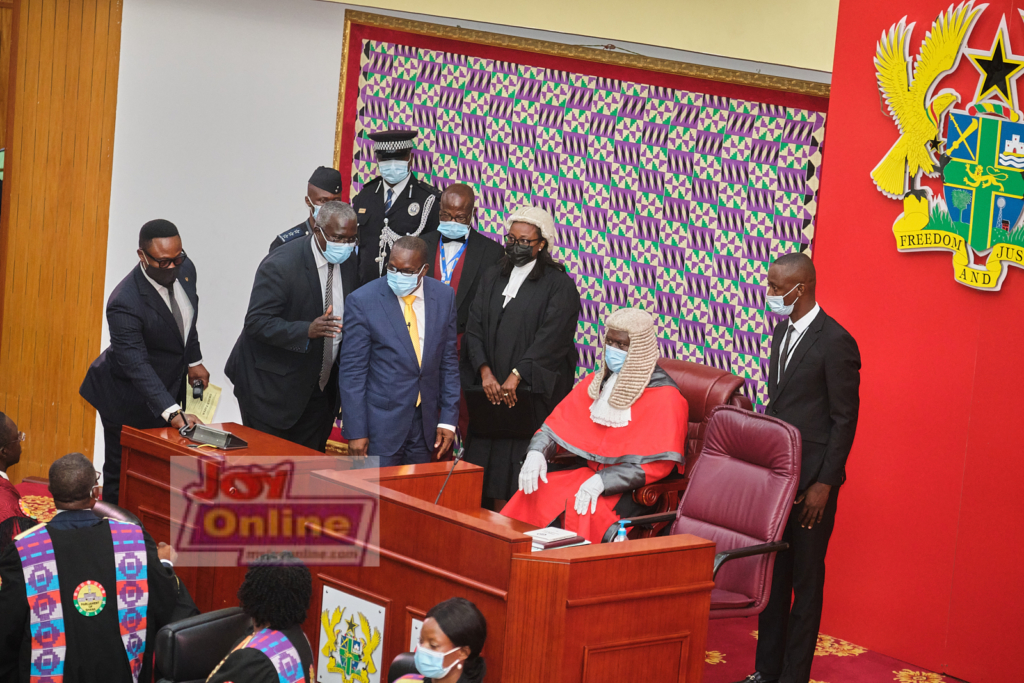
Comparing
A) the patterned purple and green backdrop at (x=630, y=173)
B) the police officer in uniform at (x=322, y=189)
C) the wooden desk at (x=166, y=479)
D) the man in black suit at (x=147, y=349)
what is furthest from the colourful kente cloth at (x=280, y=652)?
the patterned purple and green backdrop at (x=630, y=173)

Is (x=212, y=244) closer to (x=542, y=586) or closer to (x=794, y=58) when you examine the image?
(x=794, y=58)

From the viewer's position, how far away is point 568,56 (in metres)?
6.74

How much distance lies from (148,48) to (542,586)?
531 centimetres

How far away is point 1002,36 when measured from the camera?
4.96m

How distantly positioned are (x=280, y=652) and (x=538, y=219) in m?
3.61

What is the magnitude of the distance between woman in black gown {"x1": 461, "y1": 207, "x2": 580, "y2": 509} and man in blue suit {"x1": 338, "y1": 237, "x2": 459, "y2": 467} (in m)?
0.60

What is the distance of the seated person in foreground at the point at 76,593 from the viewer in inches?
134

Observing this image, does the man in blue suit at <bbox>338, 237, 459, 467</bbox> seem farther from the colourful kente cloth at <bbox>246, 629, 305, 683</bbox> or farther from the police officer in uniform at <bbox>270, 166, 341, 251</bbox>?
the colourful kente cloth at <bbox>246, 629, 305, 683</bbox>

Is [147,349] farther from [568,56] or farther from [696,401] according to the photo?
[568,56]

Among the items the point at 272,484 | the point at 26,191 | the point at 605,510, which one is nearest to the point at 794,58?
the point at 605,510

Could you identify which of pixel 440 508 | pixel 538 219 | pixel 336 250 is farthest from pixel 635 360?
pixel 440 508

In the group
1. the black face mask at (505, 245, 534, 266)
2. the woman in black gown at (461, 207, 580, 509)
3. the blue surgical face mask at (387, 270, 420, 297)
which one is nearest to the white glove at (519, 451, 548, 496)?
the woman in black gown at (461, 207, 580, 509)

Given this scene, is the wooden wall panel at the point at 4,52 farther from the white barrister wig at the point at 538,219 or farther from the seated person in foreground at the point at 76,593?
the seated person in foreground at the point at 76,593

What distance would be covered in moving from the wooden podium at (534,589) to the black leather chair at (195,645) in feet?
2.10
